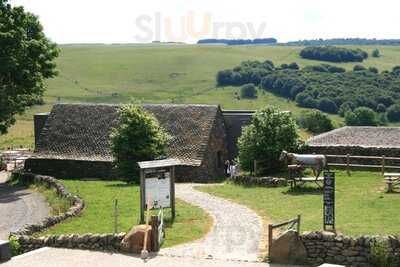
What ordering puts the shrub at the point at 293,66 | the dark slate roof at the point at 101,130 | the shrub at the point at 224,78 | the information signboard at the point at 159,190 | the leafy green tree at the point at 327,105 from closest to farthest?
the information signboard at the point at 159,190 → the dark slate roof at the point at 101,130 → the leafy green tree at the point at 327,105 → the shrub at the point at 224,78 → the shrub at the point at 293,66

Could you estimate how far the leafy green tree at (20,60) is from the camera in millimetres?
38375

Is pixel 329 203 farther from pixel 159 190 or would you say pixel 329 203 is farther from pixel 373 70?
pixel 373 70

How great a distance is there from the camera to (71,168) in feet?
141

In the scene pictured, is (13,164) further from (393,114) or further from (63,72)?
(63,72)

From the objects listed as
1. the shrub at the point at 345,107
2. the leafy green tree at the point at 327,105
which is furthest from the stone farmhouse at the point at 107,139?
the leafy green tree at the point at 327,105

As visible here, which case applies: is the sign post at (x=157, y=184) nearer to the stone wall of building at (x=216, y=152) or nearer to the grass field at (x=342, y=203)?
the grass field at (x=342, y=203)

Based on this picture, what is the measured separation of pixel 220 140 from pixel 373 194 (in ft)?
59.2

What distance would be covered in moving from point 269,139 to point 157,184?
11.9m

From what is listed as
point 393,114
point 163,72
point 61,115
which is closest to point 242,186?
point 61,115

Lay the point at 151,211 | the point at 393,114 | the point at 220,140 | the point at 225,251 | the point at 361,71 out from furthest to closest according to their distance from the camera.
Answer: the point at 361,71, the point at 393,114, the point at 220,140, the point at 151,211, the point at 225,251

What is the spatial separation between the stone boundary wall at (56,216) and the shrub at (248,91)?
78835 millimetres

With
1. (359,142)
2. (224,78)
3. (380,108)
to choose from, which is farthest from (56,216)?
(224,78)

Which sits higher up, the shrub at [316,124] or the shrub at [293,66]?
the shrub at [293,66]

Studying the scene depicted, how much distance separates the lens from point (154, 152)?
121ft
